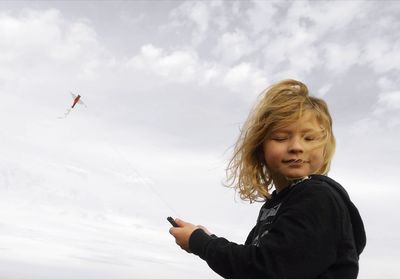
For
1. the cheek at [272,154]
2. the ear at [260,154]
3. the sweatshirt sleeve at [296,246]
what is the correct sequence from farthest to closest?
the ear at [260,154] < the cheek at [272,154] < the sweatshirt sleeve at [296,246]

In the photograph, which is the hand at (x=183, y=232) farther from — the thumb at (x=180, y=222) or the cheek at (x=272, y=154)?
the cheek at (x=272, y=154)

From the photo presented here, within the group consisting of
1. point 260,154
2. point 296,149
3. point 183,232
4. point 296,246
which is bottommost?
point 296,246

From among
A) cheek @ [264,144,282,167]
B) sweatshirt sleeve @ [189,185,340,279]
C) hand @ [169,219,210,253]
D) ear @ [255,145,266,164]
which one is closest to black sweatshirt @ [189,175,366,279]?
sweatshirt sleeve @ [189,185,340,279]

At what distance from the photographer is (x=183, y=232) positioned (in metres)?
4.19

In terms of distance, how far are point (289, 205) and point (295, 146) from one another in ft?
2.17

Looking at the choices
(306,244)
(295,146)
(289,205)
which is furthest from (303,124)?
(306,244)

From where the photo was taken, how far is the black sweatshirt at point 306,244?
3.41 meters

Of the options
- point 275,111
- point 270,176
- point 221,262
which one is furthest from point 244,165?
point 221,262

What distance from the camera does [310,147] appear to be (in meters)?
4.19

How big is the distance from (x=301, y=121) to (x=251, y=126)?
21.9 inches

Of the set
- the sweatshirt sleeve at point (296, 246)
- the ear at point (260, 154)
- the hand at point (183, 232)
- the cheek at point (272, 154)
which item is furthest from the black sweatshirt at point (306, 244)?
the ear at point (260, 154)

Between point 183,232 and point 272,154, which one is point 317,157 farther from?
point 183,232

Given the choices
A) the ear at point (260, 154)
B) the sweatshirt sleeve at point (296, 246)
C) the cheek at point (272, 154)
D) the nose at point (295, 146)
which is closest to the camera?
the sweatshirt sleeve at point (296, 246)

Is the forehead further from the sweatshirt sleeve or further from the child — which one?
the sweatshirt sleeve
